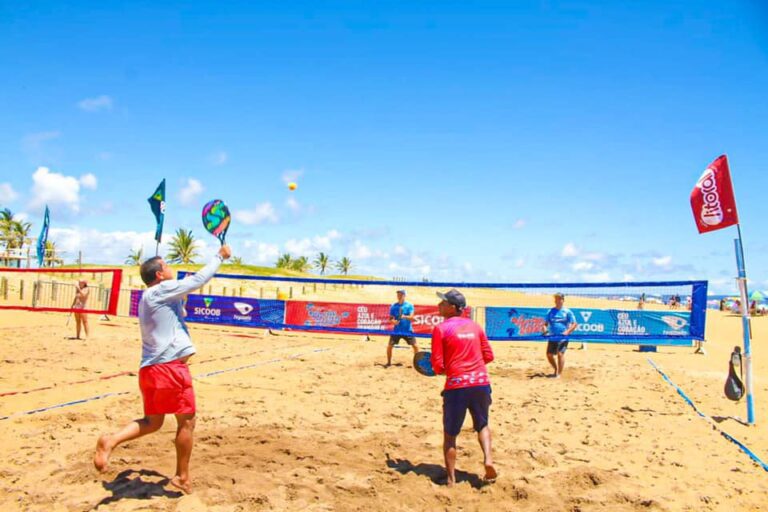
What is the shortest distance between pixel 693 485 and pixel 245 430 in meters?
4.59

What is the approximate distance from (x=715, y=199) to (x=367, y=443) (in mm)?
5845

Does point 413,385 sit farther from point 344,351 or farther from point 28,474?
point 28,474

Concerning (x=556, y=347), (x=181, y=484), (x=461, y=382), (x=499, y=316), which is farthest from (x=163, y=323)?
(x=499, y=316)

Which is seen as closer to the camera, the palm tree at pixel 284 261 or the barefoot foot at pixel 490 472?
the barefoot foot at pixel 490 472

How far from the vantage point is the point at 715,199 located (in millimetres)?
7617

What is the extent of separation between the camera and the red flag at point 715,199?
7.52 meters

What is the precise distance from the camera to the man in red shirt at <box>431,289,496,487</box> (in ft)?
15.6

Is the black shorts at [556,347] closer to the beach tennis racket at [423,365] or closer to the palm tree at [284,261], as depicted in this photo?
the beach tennis racket at [423,365]

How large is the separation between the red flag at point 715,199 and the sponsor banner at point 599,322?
25.6 feet

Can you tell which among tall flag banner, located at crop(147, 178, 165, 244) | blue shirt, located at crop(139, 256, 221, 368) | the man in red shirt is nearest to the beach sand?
the man in red shirt

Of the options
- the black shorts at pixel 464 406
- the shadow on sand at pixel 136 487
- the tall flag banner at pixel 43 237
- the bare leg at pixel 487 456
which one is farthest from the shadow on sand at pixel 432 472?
the tall flag banner at pixel 43 237

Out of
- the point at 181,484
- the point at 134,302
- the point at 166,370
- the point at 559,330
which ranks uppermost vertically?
the point at 134,302

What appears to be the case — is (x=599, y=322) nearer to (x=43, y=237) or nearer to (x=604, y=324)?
(x=604, y=324)

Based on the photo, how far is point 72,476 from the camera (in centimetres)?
461
